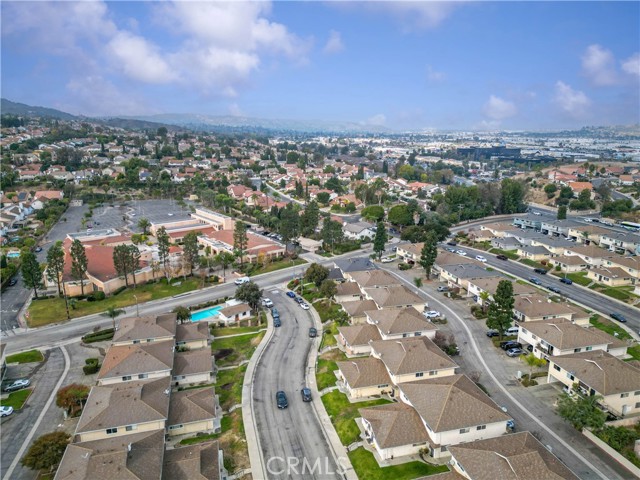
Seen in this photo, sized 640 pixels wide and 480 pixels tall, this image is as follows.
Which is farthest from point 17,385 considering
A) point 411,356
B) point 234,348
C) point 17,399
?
point 411,356

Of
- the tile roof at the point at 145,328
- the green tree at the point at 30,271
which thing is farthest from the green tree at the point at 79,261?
the tile roof at the point at 145,328

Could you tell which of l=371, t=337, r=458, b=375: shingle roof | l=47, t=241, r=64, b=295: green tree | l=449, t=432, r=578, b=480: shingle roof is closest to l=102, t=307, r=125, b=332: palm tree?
l=47, t=241, r=64, b=295: green tree

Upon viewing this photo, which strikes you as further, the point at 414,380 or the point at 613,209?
the point at 613,209

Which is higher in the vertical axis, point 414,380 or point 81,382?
point 414,380

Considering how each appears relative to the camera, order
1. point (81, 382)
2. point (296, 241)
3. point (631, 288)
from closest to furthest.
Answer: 1. point (81, 382)
2. point (631, 288)
3. point (296, 241)

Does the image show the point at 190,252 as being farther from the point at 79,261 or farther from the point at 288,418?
the point at 288,418

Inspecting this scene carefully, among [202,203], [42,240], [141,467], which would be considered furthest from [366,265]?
[202,203]

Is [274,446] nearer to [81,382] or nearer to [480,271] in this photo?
[81,382]
